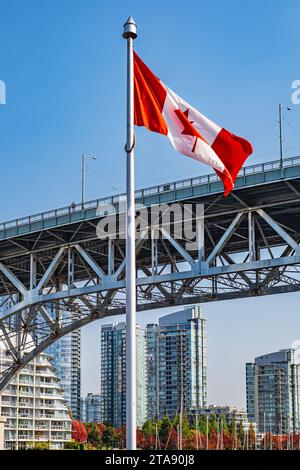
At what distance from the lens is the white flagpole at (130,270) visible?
16716mm

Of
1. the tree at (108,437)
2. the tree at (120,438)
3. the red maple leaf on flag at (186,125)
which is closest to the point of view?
the red maple leaf on flag at (186,125)

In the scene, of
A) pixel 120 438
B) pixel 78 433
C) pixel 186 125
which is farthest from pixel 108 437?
pixel 186 125

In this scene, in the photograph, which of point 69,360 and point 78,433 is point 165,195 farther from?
point 69,360

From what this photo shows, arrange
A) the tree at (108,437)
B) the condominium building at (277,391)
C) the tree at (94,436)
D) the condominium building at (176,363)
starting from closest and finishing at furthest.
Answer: the tree at (108,437) < the tree at (94,436) < the condominium building at (176,363) < the condominium building at (277,391)

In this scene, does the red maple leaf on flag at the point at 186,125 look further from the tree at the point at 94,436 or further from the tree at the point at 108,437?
the tree at the point at 94,436

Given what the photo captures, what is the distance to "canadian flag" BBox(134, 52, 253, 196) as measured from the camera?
60.5ft

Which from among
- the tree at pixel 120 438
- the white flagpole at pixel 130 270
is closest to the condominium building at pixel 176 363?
the tree at pixel 120 438

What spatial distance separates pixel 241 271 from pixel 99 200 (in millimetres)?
9190

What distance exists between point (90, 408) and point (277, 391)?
215ft

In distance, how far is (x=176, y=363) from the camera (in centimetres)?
12462

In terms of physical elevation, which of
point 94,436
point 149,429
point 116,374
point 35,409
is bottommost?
point 94,436

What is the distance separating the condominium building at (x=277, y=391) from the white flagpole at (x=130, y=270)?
107 metres

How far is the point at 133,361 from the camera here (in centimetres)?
1708

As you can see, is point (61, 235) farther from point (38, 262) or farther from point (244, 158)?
point (244, 158)
